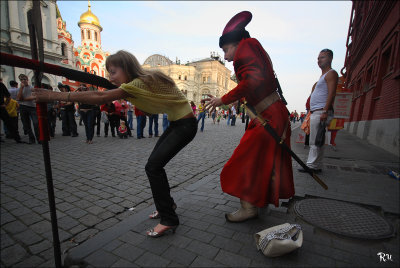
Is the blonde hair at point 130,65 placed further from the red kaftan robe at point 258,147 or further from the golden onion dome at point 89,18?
the golden onion dome at point 89,18

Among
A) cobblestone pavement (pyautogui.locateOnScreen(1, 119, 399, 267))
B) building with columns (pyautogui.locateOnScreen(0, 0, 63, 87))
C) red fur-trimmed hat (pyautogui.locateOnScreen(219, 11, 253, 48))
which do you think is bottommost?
cobblestone pavement (pyautogui.locateOnScreen(1, 119, 399, 267))

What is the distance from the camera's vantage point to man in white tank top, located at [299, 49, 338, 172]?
378cm

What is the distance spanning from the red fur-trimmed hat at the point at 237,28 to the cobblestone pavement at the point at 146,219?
2.00m

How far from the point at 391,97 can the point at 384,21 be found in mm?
4464

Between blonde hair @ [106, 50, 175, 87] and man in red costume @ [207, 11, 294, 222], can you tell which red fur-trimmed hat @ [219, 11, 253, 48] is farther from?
blonde hair @ [106, 50, 175, 87]

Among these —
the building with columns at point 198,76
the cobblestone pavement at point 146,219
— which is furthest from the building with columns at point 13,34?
the building with columns at point 198,76

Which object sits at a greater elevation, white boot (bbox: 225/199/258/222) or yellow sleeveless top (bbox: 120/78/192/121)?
yellow sleeveless top (bbox: 120/78/192/121)

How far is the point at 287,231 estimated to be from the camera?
1.81 meters

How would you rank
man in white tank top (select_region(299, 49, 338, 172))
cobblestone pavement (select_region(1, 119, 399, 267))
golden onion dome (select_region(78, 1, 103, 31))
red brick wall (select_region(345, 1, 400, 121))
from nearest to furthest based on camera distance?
1. cobblestone pavement (select_region(1, 119, 399, 267))
2. man in white tank top (select_region(299, 49, 338, 172))
3. red brick wall (select_region(345, 1, 400, 121))
4. golden onion dome (select_region(78, 1, 103, 31))

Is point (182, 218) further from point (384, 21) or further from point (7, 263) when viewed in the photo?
Answer: point (384, 21)

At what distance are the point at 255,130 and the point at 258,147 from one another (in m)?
0.18

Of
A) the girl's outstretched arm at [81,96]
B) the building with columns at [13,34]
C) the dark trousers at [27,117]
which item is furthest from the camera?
the building with columns at [13,34]

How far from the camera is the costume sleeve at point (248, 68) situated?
6.33 ft

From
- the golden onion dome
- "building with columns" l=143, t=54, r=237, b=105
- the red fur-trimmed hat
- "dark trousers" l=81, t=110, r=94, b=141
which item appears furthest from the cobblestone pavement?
"building with columns" l=143, t=54, r=237, b=105
